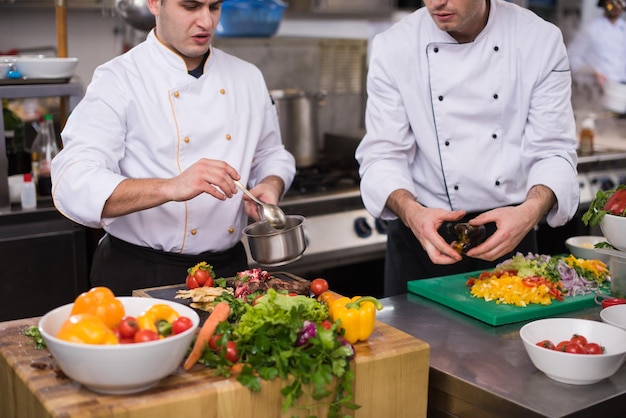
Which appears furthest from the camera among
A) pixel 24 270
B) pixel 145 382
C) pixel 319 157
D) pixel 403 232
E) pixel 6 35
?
pixel 319 157

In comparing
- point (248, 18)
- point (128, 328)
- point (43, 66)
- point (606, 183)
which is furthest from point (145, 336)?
point (606, 183)

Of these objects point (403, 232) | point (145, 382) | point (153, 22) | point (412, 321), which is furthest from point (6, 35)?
point (145, 382)

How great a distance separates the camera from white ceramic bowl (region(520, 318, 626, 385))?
173 cm

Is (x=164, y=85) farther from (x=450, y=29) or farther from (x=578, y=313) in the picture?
(x=578, y=313)

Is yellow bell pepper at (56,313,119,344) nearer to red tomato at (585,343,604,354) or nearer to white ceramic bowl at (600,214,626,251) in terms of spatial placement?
red tomato at (585,343,604,354)

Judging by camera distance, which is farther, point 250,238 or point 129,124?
point 129,124

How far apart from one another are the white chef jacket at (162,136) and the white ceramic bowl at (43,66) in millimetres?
809

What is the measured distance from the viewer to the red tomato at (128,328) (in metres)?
1.48

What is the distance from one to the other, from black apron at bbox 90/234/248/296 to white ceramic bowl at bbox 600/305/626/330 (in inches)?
45.9

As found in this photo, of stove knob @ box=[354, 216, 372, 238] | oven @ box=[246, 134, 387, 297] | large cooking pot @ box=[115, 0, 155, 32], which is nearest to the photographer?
large cooking pot @ box=[115, 0, 155, 32]

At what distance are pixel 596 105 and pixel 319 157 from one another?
8.29 feet

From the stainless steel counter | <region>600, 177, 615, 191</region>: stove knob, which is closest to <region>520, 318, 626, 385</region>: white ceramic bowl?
the stainless steel counter

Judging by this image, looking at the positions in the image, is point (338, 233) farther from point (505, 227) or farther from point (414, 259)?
point (505, 227)

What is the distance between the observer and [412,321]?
7.07 feet
